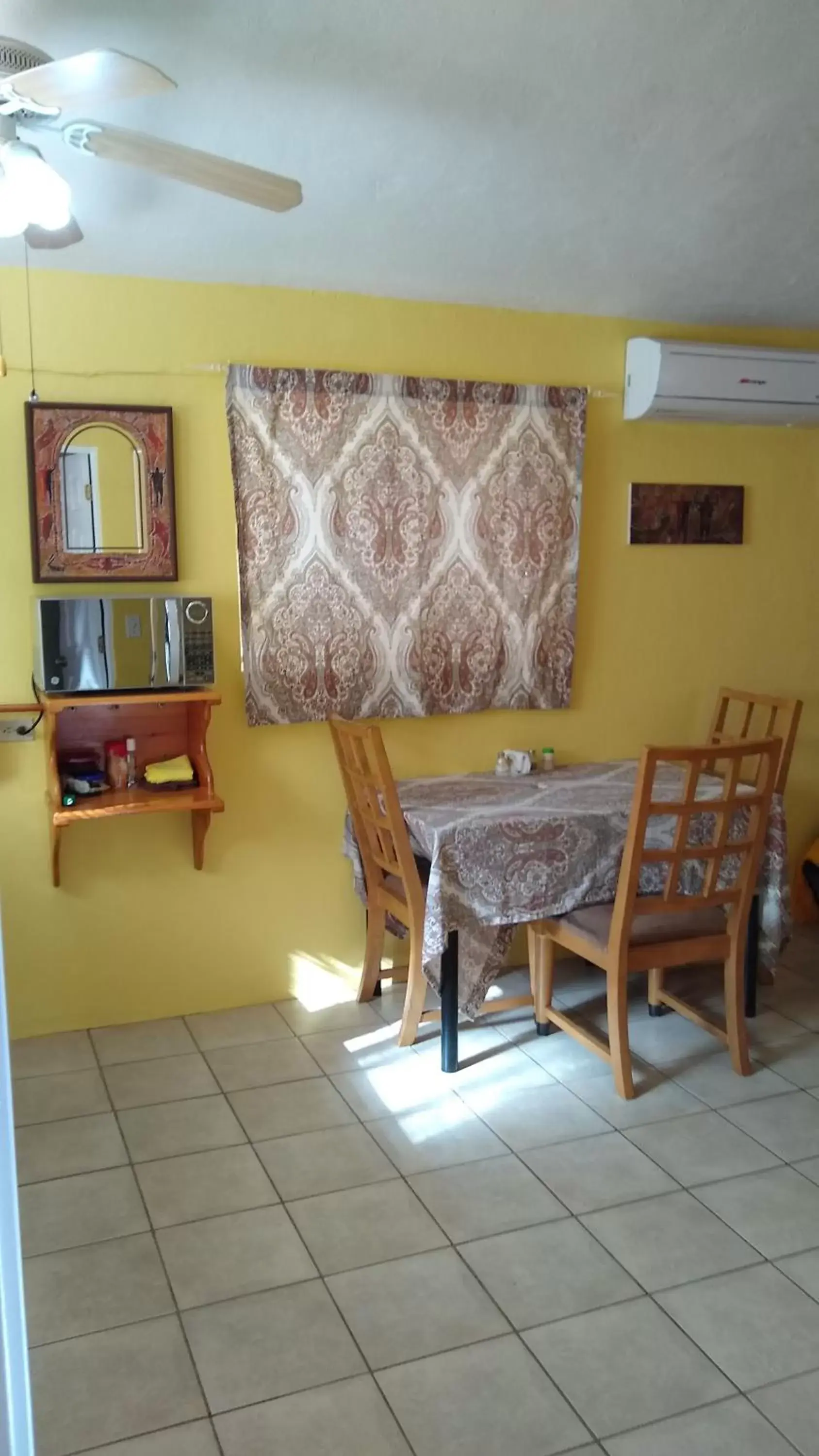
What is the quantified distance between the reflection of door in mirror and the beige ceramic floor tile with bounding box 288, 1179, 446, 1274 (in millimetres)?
1850

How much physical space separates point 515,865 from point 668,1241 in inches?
39.3

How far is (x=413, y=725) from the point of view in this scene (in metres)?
3.60

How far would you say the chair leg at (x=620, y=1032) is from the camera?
286cm

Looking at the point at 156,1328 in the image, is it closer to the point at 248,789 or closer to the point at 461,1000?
the point at 461,1000

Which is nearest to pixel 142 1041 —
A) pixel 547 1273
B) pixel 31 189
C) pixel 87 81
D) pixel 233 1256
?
pixel 233 1256

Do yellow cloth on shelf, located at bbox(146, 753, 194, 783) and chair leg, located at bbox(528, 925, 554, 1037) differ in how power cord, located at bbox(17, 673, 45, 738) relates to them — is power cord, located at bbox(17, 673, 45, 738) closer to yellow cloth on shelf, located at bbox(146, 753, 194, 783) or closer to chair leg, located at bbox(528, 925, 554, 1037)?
yellow cloth on shelf, located at bbox(146, 753, 194, 783)

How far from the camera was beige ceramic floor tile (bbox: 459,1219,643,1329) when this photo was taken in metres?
2.08

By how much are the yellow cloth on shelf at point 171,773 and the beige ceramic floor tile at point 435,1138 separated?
1084mm

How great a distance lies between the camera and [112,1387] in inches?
74.4

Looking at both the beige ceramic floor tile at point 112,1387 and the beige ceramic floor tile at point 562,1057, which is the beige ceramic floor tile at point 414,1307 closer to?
the beige ceramic floor tile at point 112,1387

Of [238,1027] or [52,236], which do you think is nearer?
[52,236]

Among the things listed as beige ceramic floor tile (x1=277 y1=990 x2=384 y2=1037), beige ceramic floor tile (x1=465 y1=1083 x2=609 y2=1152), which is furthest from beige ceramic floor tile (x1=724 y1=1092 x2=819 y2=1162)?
beige ceramic floor tile (x1=277 y1=990 x2=384 y2=1037)

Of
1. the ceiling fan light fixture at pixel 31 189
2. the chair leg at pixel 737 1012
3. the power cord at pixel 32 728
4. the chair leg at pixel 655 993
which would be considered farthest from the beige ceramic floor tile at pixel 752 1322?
the ceiling fan light fixture at pixel 31 189

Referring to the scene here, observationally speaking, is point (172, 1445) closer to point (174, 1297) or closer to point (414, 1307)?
point (174, 1297)
